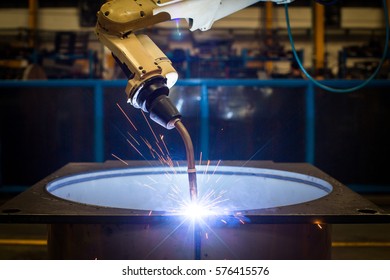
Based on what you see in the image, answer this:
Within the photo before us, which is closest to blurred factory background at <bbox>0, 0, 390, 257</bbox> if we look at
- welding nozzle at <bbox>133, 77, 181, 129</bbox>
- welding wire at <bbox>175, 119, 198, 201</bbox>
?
welding wire at <bbox>175, 119, 198, 201</bbox>

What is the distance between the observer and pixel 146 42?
1.35 meters

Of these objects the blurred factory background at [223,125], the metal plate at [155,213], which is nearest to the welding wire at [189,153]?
the metal plate at [155,213]

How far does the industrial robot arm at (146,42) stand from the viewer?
1.24m

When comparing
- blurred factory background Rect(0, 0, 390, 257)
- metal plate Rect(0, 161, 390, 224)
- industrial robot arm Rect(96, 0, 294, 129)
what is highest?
blurred factory background Rect(0, 0, 390, 257)

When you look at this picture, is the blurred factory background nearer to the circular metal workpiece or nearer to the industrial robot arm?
the circular metal workpiece

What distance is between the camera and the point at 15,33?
13.8 metres

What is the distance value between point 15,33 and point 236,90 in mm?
11338

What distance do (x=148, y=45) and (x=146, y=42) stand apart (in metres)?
0.01

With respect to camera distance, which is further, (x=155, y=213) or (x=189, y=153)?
(x=189, y=153)

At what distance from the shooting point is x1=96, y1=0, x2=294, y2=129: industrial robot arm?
48.9 inches

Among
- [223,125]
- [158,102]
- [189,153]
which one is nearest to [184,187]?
[189,153]

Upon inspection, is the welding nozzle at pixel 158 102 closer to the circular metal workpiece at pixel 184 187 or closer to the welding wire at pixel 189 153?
the welding wire at pixel 189 153

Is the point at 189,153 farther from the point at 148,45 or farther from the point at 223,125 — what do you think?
the point at 223,125

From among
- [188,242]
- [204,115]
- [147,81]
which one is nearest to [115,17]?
[147,81]
